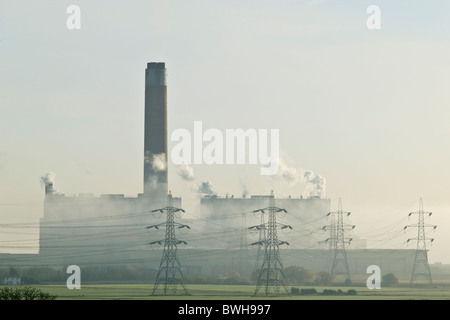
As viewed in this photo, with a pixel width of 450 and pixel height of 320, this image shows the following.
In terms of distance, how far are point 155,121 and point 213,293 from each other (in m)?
35.6

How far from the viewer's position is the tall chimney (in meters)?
113

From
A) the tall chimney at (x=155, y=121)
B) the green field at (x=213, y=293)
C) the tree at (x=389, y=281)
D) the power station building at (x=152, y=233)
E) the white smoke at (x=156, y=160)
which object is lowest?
the green field at (x=213, y=293)

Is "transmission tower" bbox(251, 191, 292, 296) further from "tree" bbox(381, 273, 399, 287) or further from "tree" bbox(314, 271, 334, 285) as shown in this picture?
"tree" bbox(381, 273, 399, 287)

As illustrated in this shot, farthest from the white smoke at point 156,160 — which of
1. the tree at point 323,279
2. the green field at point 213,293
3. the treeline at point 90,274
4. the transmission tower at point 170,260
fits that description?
the tree at point 323,279

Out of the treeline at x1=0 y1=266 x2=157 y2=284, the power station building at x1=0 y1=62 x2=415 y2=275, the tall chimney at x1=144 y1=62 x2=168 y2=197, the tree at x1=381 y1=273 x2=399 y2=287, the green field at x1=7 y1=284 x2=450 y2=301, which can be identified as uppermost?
the tall chimney at x1=144 y1=62 x2=168 y2=197

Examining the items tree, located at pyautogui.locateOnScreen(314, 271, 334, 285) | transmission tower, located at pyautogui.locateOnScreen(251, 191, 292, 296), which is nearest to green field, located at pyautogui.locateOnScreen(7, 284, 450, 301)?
transmission tower, located at pyautogui.locateOnScreen(251, 191, 292, 296)

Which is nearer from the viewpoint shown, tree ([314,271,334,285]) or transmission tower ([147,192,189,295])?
transmission tower ([147,192,189,295])

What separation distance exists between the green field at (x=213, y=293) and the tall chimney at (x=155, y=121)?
23.0 metres

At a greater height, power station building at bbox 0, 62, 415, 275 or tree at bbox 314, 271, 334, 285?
power station building at bbox 0, 62, 415, 275

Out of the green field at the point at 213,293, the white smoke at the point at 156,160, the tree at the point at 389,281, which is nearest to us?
the green field at the point at 213,293

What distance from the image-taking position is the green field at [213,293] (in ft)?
245

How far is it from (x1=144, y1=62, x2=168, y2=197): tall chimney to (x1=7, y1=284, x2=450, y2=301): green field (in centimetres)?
2301

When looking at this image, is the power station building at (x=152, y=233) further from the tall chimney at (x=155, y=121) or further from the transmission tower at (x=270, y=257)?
the transmission tower at (x=270, y=257)

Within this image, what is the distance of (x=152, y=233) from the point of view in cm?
12144
